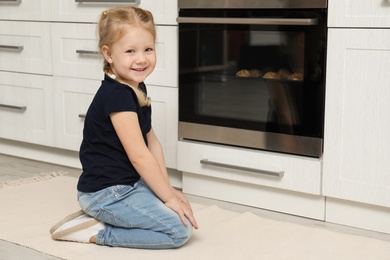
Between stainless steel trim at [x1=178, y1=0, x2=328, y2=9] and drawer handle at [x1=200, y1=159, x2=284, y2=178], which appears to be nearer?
stainless steel trim at [x1=178, y1=0, x2=328, y2=9]

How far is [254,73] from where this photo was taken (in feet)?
7.47

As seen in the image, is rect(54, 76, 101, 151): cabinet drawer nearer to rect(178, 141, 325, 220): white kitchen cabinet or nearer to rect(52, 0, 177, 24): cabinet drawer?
rect(52, 0, 177, 24): cabinet drawer

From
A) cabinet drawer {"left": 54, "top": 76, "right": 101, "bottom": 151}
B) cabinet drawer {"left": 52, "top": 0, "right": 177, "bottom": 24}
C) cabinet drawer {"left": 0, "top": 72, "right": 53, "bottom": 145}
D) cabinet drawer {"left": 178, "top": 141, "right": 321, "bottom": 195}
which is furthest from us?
cabinet drawer {"left": 0, "top": 72, "right": 53, "bottom": 145}

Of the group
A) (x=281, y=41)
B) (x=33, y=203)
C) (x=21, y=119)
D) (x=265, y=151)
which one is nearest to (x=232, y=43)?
(x=281, y=41)

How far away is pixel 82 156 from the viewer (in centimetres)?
200

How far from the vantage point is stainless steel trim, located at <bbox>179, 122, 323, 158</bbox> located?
2154 millimetres

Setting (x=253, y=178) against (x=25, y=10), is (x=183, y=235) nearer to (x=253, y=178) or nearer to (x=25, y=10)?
(x=253, y=178)

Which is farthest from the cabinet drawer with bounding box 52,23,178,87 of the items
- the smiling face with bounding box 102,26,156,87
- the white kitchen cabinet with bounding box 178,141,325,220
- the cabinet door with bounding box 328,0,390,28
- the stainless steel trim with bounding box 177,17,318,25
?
the cabinet door with bounding box 328,0,390,28

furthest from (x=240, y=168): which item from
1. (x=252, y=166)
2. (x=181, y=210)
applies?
(x=181, y=210)

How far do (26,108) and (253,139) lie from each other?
1.16 metres

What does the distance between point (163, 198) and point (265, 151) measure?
1.56 feet

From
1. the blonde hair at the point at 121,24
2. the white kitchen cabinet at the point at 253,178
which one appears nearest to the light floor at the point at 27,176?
the white kitchen cabinet at the point at 253,178

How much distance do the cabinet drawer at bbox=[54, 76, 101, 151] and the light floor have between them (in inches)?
5.2

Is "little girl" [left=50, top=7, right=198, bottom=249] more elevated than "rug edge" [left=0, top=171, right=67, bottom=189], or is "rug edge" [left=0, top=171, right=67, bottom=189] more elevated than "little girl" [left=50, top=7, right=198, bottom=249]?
"little girl" [left=50, top=7, right=198, bottom=249]
